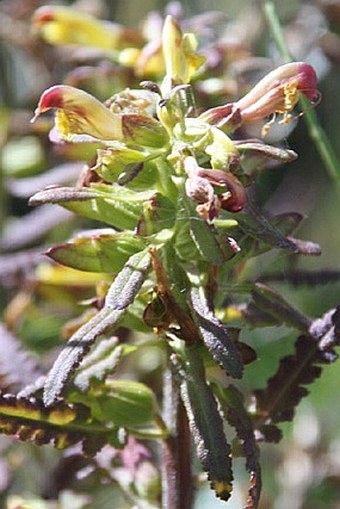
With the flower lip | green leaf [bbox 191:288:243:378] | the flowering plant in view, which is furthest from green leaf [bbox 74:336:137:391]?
the flower lip

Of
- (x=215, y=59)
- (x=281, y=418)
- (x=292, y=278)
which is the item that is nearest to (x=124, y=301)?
(x=281, y=418)

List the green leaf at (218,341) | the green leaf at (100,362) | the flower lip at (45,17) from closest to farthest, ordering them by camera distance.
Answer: the green leaf at (218,341) < the green leaf at (100,362) < the flower lip at (45,17)

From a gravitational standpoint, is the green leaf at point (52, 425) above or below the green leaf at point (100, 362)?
below

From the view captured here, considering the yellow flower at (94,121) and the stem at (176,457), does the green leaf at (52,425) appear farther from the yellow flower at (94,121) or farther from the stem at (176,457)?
the yellow flower at (94,121)

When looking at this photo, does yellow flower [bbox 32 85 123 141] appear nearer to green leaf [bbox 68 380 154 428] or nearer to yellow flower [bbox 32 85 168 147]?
yellow flower [bbox 32 85 168 147]

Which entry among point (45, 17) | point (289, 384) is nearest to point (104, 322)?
point (289, 384)

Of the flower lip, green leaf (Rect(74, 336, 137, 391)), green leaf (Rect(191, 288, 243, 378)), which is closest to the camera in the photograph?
green leaf (Rect(191, 288, 243, 378))

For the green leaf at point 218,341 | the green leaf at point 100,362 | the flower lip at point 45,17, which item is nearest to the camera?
the green leaf at point 218,341

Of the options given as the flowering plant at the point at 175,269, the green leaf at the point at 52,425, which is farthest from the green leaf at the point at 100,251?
Answer: the green leaf at the point at 52,425

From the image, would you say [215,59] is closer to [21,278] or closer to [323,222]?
[21,278]
